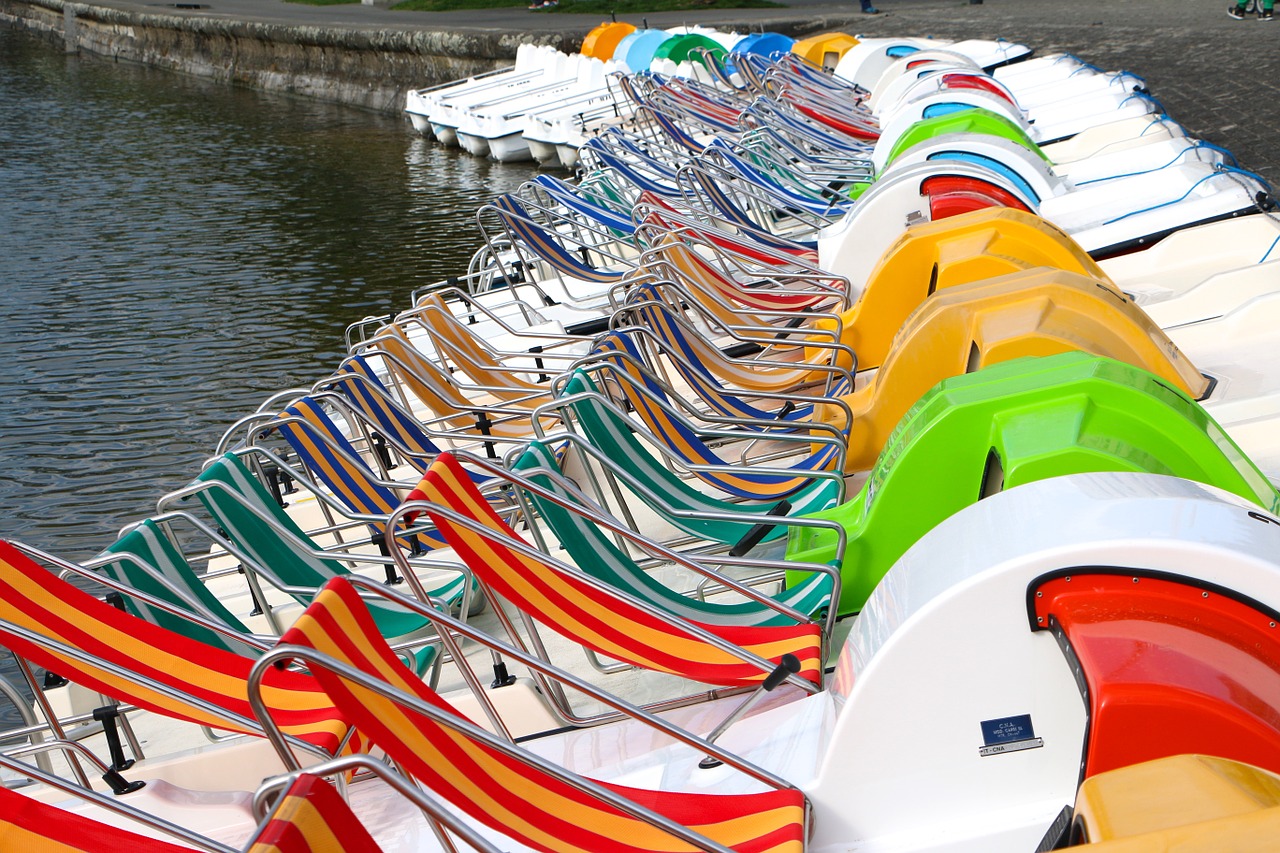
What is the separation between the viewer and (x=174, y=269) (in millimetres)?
13719

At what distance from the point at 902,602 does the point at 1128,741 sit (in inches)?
19.8

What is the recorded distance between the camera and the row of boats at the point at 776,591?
7.24ft

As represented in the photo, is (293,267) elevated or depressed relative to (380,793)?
depressed

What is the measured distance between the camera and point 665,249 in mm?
6234

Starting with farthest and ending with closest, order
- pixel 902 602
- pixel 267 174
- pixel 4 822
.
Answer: pixel 267 174 → pixel 902 602 → pixel 4 822

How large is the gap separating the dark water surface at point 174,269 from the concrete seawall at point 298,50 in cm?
147

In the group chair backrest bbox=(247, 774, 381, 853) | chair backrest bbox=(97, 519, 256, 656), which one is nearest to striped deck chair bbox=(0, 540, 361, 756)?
chair backrest bbox=(97, 519, 256, 656)

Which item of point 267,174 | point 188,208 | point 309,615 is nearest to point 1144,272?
point 309,615

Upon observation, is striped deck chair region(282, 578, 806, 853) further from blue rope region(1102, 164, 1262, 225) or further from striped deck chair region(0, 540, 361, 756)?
blue rope region(1102, 164, 1262, 225)

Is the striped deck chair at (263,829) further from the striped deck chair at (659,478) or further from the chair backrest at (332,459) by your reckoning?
the chair backrest at (332,459)

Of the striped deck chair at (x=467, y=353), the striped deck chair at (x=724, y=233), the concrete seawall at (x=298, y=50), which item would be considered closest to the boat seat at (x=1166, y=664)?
the striped deck chair at (x=467, y=353)

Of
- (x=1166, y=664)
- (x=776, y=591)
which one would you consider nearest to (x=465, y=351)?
(x=776, y=591)

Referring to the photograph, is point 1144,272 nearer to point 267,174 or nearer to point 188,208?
point 188,208

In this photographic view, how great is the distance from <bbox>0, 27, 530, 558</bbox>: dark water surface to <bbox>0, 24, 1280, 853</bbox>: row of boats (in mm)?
3229
